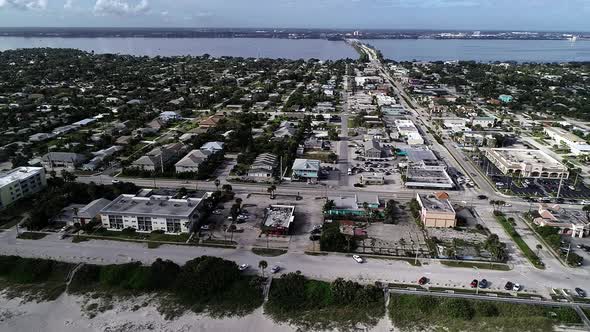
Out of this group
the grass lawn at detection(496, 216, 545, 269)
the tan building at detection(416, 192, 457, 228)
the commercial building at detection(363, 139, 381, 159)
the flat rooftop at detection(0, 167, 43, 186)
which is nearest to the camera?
the grass lawn at detection(496, 216, 545, 269)

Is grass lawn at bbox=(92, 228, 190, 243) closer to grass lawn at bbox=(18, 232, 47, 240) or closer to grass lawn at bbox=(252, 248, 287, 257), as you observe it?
grass lawn at bbox=(18, 232, 47, 240)

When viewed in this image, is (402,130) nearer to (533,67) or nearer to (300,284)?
(300,284)

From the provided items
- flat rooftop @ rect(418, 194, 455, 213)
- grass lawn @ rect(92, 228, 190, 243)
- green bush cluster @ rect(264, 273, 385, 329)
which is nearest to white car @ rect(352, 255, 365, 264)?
green bush cluster @ rect(264, 273, 385, 329)

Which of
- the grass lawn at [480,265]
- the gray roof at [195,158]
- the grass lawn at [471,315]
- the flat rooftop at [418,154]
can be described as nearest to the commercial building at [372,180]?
the flat rooftop at [418,154]

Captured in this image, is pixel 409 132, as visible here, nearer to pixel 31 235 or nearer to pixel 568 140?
pixel 568 140

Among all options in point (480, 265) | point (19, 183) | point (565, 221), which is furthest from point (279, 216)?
point (19, 183)

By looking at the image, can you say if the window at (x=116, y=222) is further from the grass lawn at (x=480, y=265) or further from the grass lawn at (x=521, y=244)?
the grass lawn at (x=521, y=244)
